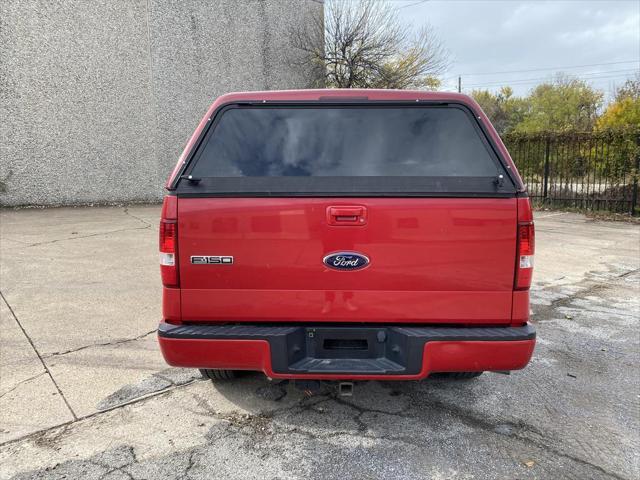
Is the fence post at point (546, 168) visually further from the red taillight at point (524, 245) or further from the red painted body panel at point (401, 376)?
the red painted body panel at point (401, 376)

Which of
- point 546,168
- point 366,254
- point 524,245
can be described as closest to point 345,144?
point 366,254

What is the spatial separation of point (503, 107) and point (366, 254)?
56822 mm

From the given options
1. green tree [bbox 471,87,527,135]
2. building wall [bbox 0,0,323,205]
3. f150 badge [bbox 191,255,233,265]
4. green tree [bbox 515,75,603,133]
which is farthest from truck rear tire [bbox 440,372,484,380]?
green tree [bbox 471,87,527,135]

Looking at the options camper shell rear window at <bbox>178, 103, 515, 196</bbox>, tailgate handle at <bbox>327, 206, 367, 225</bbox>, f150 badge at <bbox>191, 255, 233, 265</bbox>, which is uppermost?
camper shell rear window at <bbox>178, 103, 515, 196</bbox>

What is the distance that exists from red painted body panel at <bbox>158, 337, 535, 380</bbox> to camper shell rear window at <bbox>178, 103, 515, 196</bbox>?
81 cm

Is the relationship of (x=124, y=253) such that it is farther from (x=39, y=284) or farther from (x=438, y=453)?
(x=438, y=453)

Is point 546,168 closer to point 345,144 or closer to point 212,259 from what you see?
point 345,144

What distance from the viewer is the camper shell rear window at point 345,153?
2484 mm

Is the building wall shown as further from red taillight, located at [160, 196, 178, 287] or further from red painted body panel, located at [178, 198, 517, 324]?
red painted body panel, located at [178, 198, 517, 324]

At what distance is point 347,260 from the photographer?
8.11 feet

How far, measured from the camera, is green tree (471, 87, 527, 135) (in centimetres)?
5056

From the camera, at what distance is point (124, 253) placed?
7.72 metres

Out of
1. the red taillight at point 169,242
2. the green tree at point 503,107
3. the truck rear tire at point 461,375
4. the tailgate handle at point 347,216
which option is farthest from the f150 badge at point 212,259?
the green tree at point 503,107

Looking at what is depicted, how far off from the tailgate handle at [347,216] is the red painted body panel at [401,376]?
0.74 meters
